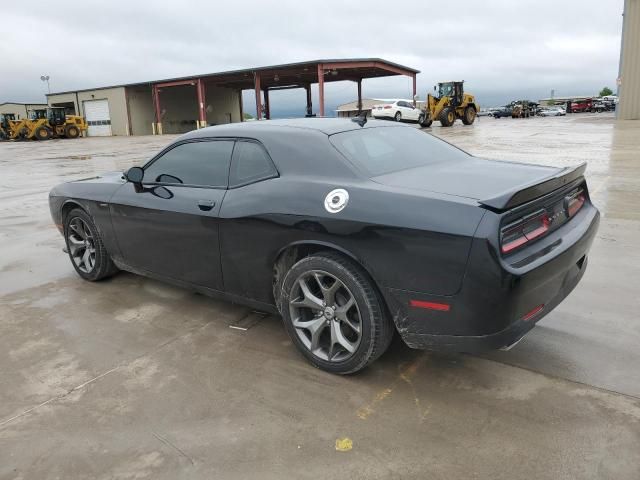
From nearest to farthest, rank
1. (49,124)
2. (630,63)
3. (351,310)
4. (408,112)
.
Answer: (351,310) → (630,63) → (408,112) → (49,124)

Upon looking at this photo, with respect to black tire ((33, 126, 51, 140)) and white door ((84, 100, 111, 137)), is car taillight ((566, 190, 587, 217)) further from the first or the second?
white door ((84, 100, 111, 137))

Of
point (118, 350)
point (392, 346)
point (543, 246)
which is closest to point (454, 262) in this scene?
point (543, 246)

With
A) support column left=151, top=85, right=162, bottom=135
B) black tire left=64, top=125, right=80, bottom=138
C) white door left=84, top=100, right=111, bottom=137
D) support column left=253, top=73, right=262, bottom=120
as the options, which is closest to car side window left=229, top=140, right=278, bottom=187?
support column left=253, top=73, right=262, bottom=120

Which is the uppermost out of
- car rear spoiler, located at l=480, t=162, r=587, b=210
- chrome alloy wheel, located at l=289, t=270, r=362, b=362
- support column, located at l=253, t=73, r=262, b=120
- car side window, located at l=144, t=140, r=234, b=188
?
support column, located at l=253, t=73, r=262, b=120

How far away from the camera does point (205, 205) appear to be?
3.44 meters

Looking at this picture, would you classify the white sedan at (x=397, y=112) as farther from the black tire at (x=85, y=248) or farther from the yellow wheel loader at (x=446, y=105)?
the black tire at (x=85, y=248)

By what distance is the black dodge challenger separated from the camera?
241cm

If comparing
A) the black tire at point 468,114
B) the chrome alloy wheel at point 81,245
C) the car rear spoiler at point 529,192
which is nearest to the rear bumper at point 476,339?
the car rear spoiler at point 529,192

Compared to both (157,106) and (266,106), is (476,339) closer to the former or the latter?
(157,106)

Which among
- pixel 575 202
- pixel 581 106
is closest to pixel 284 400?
pixel 575 202

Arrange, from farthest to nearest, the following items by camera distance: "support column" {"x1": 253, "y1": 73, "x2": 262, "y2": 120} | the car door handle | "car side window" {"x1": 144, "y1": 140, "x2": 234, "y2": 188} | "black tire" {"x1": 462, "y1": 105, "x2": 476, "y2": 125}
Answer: "support column" {"x1": 253, "y1": 73, "x2": 262, "y2": 120} → "black tire" {"x1": 462, "y1": 105, "x2": 476, "y2": 125} → "car side window" {"x1": 144, "y1": 140, "x2": 234, "y2": 188} → the car door handle

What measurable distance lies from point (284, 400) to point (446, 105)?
32.7 m

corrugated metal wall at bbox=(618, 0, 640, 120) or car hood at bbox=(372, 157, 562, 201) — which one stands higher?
corrugated metal wall at bbox=(618, 0, 640, 120)

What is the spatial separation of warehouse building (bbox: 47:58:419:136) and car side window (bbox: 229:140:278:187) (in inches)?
1392
